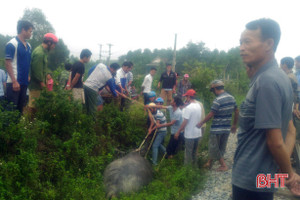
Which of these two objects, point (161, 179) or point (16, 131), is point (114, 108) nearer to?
point (161, 179)

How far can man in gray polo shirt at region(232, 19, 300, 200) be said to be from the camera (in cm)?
150

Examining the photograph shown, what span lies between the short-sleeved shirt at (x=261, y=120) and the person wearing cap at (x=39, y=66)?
4297 mm

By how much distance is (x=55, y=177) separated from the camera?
4180 mm

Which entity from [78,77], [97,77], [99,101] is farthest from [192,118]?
[78,77]

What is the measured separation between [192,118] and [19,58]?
3.63m

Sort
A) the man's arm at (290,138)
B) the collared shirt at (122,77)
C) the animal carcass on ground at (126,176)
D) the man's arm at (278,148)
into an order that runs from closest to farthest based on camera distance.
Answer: the man's arm at (278,148) < the man's arm at (290,138) < the animal carcass on ground at (126,176) < the collared shirt at (122,77)

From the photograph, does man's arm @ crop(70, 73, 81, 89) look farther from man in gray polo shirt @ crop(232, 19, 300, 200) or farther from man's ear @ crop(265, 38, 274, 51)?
man's ear @ crop(265, 38, 274, 51)

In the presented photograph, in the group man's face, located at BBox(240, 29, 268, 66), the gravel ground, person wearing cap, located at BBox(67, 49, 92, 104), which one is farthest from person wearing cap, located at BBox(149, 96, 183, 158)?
man's face, located at BBox(240, 29, 268, 66)

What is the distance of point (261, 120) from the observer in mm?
1503

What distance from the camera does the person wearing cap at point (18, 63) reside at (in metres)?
4.29

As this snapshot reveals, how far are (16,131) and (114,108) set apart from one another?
3236 millimetres

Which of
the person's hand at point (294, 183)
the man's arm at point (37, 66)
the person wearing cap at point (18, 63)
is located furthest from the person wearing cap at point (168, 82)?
the person's hand at point (294, 183)

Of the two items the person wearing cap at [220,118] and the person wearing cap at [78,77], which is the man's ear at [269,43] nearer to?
the person wearing cap at [220,118]

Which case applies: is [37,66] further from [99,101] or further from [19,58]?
[99,101]
